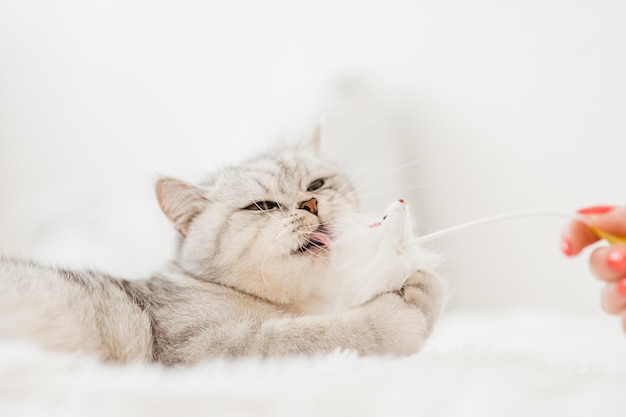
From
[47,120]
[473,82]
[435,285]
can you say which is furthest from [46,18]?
[435,285]

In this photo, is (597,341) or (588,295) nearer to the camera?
(597,341)

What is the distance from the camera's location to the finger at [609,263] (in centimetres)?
78

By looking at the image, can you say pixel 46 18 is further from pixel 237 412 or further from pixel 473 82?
pixel 237 412

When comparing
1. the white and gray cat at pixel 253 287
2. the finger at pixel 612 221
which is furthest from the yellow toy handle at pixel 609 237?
the white and gray cat at pixel 253 287

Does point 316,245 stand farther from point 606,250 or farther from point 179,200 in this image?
point 606,250

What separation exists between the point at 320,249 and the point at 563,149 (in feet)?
4.24

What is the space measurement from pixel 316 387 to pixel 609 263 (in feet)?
1.43

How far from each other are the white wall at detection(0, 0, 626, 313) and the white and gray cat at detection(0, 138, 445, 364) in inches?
31.8

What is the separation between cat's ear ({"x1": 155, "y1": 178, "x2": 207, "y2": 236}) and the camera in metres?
1.31

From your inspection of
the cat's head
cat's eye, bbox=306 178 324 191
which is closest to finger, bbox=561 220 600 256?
the cat's head

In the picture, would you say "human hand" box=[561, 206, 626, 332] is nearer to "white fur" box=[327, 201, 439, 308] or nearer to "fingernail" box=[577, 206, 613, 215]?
"fingernail" box=[577, 206, 613, 215]

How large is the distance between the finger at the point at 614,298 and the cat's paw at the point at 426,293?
301mm

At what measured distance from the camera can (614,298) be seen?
32.2 inches

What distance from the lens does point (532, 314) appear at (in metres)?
1.86
